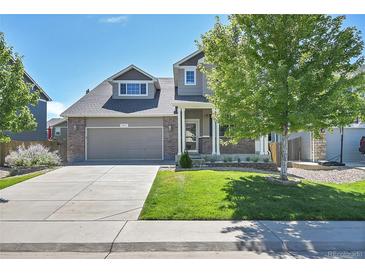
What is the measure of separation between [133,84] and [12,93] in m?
13.2

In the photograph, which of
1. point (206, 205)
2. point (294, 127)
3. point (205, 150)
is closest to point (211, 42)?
point (294, 127)

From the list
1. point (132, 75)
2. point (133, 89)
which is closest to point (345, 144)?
point (133, 89)

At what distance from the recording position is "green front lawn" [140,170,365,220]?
291 inches

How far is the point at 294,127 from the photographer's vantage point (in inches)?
404

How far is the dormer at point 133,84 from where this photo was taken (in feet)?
72.9

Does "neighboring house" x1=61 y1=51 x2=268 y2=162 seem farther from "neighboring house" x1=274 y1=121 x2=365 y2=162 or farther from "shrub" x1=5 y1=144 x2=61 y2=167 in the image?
"neighboring house" x1=274 y1=121 x2=365 y2=162

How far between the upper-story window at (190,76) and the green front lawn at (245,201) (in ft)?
34.6

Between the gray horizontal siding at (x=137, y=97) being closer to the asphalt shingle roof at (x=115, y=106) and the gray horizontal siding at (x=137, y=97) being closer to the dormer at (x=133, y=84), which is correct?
the dormer at (x=133, y=84)

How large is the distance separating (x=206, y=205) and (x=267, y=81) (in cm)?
445

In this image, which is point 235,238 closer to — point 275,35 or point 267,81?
point 267,81

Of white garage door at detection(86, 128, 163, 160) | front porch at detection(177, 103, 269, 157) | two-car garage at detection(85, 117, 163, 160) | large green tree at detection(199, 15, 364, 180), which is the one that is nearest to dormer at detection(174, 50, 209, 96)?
front porch at detection(177, 103, 269, 157)

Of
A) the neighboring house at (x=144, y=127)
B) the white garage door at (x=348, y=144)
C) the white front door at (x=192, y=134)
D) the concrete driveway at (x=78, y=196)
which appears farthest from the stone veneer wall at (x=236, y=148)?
the concrete driveway at (x=78, y=196)

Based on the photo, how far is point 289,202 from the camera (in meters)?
8.40

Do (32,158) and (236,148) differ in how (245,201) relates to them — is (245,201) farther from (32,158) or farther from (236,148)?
(32,158)
